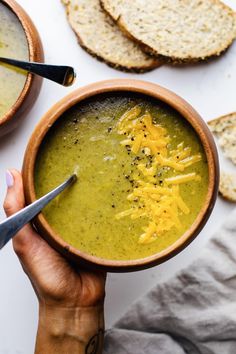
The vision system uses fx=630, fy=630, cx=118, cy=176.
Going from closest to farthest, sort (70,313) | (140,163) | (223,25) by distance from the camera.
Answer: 1. (140,163)
2. (70,313)
3. (223,25)

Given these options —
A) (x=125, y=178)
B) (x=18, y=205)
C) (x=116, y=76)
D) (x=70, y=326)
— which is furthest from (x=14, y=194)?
(x=116, y=76)

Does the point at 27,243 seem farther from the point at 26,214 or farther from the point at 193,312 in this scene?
the point at 193,312

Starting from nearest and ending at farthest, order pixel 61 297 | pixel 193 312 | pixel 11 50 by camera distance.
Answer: pixel 61 297
pixel 11 50
pixel 193 312

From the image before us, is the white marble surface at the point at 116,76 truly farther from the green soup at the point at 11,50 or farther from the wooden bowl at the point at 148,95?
the wooden bowl at the point at 148,95

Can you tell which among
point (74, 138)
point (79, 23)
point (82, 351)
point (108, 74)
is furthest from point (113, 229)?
point (79, 23)

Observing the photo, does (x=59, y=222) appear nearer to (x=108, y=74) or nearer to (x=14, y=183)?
(x=14, y=183)

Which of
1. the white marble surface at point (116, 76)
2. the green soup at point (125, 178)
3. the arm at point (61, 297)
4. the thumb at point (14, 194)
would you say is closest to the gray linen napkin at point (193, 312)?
the white marble surface at point (116, 76)
